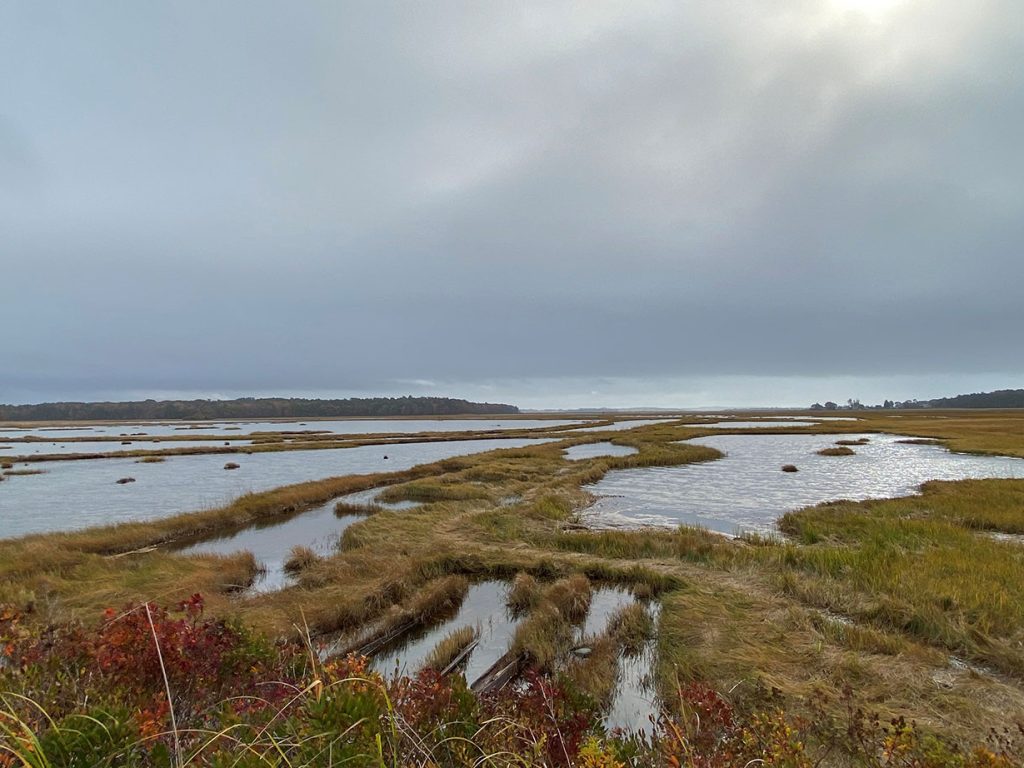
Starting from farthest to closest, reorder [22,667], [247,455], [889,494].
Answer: [247,455] < [889,494] < [22,667]

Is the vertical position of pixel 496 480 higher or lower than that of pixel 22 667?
lower

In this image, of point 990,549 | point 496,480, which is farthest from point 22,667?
point 496,480

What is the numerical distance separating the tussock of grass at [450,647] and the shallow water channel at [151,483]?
22151 millimetres

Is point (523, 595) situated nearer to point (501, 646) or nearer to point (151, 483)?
point (501, 646)

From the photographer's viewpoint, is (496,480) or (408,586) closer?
A: (408,586)

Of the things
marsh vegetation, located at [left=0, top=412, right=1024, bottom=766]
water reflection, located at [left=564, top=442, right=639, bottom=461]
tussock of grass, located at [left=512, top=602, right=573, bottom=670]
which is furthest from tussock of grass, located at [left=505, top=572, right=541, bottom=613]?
water reflection, located at [left=564, top=442, right=639, bottom=461]

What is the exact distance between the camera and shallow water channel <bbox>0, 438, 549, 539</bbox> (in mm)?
26531

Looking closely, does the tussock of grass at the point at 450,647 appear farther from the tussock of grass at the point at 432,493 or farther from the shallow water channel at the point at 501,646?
the tussock of grass at the point at 432,493

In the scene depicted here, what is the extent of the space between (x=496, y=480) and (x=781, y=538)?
65.6 feet

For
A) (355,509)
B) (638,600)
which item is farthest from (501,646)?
(355,509)

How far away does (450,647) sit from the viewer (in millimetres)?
10977

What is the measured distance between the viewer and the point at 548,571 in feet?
54.5

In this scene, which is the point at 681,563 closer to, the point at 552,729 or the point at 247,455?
the point at 552,729

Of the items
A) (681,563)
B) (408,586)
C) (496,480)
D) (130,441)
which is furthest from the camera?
(130,441)
